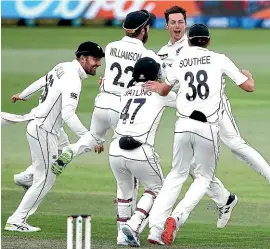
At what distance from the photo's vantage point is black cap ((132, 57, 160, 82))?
10594 millimetres

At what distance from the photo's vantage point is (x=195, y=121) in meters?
10.4

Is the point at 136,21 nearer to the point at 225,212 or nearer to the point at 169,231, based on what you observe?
the point at 225,212

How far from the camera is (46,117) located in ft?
37.3

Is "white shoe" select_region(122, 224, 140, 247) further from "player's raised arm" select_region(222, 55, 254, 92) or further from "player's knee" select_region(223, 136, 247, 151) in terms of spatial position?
A: "player's knee" select_region(223, 136, 247, 151)

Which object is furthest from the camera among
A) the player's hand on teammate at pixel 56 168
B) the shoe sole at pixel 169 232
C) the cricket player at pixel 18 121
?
the cricket player at pixel 18 121

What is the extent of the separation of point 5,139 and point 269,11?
1315 centimetres

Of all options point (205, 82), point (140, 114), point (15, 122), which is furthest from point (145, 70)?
point (15, 122)

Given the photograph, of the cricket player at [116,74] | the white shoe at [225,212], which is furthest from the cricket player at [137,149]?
the white shoe at [225,212]

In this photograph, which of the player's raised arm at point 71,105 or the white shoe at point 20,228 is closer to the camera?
the player's raised arm at point 71,105

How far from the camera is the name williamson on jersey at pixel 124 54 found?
37.3 ft

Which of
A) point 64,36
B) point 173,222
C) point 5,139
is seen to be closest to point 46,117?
point 173,222

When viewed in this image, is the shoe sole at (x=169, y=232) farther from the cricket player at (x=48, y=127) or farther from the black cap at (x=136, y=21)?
the black cap at (x=136, y=21)

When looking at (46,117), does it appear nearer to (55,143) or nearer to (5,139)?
(55,143)

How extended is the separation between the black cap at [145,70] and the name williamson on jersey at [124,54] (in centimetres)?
71
